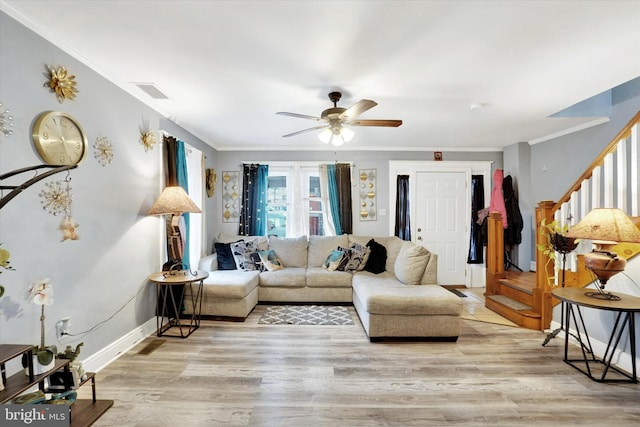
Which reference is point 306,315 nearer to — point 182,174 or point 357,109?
point 182,174

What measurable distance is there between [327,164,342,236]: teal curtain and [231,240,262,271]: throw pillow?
4.78 ft

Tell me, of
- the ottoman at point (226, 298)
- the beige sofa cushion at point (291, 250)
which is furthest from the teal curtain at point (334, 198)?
the ottoman at point (226, 298)

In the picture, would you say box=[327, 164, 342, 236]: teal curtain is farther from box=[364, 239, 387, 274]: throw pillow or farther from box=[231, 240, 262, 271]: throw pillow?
box=[231, 240, 262, 271]: throw pillow

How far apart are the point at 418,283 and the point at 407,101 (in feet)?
6.86

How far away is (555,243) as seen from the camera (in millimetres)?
2967

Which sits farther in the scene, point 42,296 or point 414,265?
point 414,265

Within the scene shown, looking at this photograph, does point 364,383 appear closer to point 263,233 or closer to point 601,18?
point 601,18

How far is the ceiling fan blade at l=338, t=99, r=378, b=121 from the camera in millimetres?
2400

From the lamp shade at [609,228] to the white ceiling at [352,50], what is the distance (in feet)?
4.03

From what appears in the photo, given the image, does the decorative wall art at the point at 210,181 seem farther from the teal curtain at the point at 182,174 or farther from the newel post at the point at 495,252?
the newel post at the point at 495,252

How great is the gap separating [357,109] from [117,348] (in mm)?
3045

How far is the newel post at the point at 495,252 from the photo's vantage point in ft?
14.0

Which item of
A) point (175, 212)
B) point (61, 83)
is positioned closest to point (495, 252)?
point (175, 212)

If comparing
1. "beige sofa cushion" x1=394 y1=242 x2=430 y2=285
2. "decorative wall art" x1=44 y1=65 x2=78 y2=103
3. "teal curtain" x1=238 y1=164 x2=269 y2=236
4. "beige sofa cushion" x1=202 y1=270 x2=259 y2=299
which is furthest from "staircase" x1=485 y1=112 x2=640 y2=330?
"decorative wall art" x1=44 y1=65 x2=78 y2=103
